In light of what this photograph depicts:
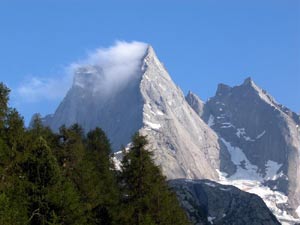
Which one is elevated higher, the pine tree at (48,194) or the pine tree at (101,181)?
the pine tree at (101,181)

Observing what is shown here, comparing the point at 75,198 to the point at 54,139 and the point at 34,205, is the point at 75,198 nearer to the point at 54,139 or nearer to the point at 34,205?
the point at 34,205

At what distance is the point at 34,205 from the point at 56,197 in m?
1.66

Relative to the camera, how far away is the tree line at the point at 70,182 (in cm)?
3725

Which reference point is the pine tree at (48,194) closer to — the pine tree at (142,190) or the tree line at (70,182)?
the tree line at (70,182)

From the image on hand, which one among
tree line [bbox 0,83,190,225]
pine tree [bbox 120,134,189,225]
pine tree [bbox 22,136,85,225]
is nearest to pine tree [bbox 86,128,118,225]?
tree line [bbox 0,83,190,225]

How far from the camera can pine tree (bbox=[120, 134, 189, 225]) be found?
4859 cm

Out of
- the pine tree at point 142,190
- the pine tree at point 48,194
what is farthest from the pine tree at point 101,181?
the pine tree at point 48,194

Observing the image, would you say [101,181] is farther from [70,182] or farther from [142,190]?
[70,182]

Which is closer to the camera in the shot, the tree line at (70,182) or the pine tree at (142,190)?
the tree line at (70,182)

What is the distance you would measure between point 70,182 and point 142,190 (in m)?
10.2

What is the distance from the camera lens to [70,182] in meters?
41.4

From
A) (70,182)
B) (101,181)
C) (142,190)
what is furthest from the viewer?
(101,181)

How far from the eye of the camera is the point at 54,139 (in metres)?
53.8

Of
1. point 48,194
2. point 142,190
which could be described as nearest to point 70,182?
point 48,194
